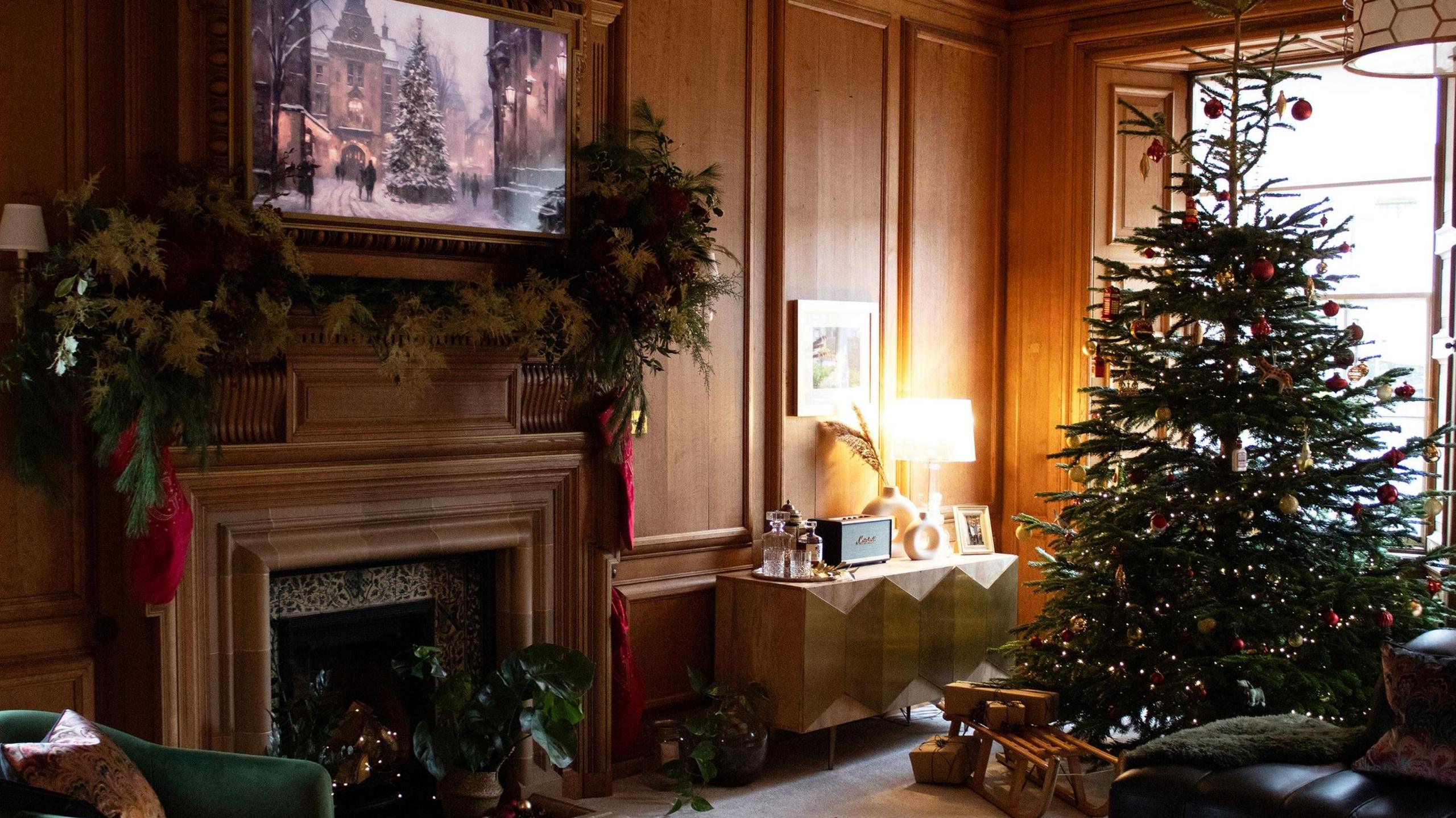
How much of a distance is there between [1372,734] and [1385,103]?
10.2ft

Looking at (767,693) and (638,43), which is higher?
(638,43)

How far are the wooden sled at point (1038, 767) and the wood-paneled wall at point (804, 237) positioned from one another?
3.65 feet

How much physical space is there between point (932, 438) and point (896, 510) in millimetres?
338

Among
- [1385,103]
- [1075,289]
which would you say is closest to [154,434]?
[1075,289]

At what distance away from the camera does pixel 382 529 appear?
13.0 feet

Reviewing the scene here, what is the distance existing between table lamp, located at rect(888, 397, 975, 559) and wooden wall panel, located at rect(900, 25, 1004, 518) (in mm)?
332

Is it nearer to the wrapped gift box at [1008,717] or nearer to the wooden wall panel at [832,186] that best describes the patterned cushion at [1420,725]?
the wrapped gift box at [1008,717]

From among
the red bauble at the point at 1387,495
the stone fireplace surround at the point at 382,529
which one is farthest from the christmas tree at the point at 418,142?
the red bauble at the point at 1387,495

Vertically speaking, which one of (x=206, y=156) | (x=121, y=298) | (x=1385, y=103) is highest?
(x=1385, y=103)

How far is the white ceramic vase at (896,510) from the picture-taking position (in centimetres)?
539

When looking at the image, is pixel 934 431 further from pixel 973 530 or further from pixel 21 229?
pixel 21 229

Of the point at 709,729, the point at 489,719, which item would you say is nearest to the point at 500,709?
the point at 489,719

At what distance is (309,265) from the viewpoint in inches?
142

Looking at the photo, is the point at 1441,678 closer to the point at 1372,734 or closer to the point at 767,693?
the point at 1372,734
